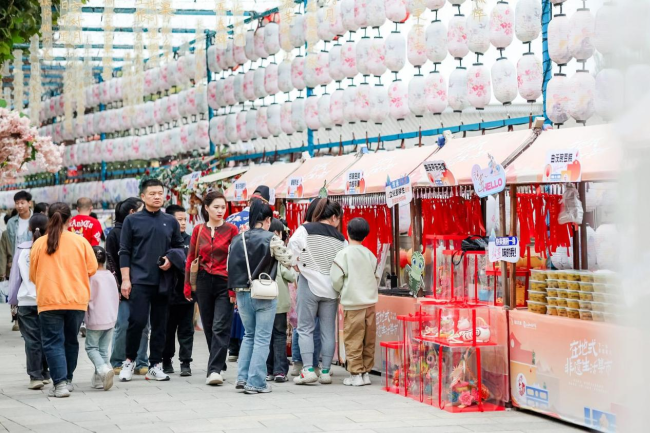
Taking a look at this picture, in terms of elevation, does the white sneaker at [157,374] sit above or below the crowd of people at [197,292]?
below

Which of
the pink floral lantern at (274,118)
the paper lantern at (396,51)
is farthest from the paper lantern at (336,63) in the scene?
the pink floral lantern at (274,118)

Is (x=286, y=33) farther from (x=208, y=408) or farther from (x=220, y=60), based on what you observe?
(x=208, y=408)

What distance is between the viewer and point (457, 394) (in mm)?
7121

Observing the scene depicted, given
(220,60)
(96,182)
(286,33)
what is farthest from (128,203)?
(96,182)

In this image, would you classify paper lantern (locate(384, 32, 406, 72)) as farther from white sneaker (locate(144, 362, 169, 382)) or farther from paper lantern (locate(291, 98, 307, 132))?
white sneaker (locate(144, 362, 169, 382))

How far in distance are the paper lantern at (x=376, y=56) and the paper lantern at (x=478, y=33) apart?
1596 mm

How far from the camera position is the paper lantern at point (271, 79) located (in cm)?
1264

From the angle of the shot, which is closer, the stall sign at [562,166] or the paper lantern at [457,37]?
the stall sign at [562,166]

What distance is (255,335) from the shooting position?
7.79 metres

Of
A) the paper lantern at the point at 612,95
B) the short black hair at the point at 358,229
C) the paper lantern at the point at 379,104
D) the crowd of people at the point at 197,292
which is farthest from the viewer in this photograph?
the paper lantern at the point at 379,104

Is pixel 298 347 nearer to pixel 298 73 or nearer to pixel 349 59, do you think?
pixel 349 59

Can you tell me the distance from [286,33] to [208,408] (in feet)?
20.8

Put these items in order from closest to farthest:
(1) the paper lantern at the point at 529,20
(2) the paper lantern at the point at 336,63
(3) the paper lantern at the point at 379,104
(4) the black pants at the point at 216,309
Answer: (1) the paper lantern at the point at 529,20 → (4) the black pants at the point at 216,309 → (3) the paper lantern at the point at 379,104 → (2) the paper lantern at the point at 336,63

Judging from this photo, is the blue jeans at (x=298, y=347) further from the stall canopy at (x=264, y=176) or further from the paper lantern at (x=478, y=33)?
the paper lantern at (x=478, y=33)
